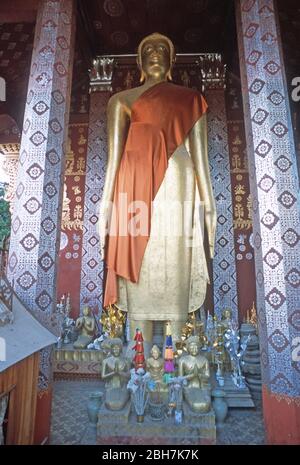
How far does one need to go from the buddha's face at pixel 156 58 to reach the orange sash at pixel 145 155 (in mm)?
279

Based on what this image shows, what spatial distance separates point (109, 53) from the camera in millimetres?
6082

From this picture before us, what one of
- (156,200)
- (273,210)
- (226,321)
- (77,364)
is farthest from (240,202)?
(77,364)

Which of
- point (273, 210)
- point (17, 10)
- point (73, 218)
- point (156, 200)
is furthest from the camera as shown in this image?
point (73, 218)

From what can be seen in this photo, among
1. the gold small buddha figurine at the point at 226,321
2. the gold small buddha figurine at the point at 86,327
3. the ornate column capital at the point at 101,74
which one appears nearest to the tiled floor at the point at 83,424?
the gold small buddha figurine at the point at 86,327

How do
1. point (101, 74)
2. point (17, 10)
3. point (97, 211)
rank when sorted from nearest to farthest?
point (17, 10) → point (97, 211) → point (101, 74)

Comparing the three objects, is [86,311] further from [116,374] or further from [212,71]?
[212,71]

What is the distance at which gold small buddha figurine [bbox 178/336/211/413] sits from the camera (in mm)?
3133

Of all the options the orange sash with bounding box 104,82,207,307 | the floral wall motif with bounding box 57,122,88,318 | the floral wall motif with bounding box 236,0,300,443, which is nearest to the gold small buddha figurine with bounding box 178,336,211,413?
the floral wall motif with bounding box 236,0,300,443

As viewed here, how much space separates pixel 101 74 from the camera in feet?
20.0

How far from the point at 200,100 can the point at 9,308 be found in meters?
3.93

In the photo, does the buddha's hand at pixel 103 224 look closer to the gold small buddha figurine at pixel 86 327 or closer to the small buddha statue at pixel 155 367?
the gold small buddha figurine at pixel 86 327

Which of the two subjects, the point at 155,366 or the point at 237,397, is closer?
the point at 155,366

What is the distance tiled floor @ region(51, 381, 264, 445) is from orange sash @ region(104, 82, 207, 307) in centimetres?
129

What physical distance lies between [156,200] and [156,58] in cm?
219
